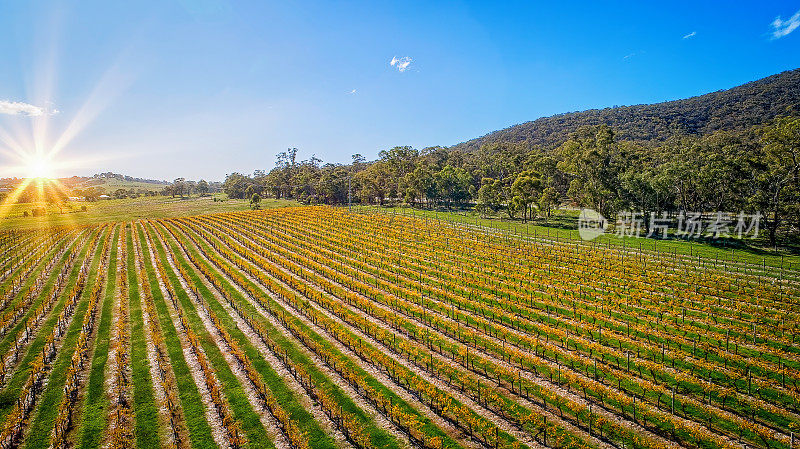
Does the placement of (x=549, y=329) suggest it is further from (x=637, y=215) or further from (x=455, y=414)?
(x=637, y=215)

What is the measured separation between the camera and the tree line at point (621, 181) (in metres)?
46.6

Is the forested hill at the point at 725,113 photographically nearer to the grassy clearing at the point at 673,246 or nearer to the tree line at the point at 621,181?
the tree line at the point at 621,181

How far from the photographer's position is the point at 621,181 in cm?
5725

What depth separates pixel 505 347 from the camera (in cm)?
1975

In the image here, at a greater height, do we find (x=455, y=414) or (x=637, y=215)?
(x=637, y=215)

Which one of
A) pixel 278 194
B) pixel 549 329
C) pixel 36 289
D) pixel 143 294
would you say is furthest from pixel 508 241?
pixel 278 194

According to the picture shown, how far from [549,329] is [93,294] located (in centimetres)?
3242
